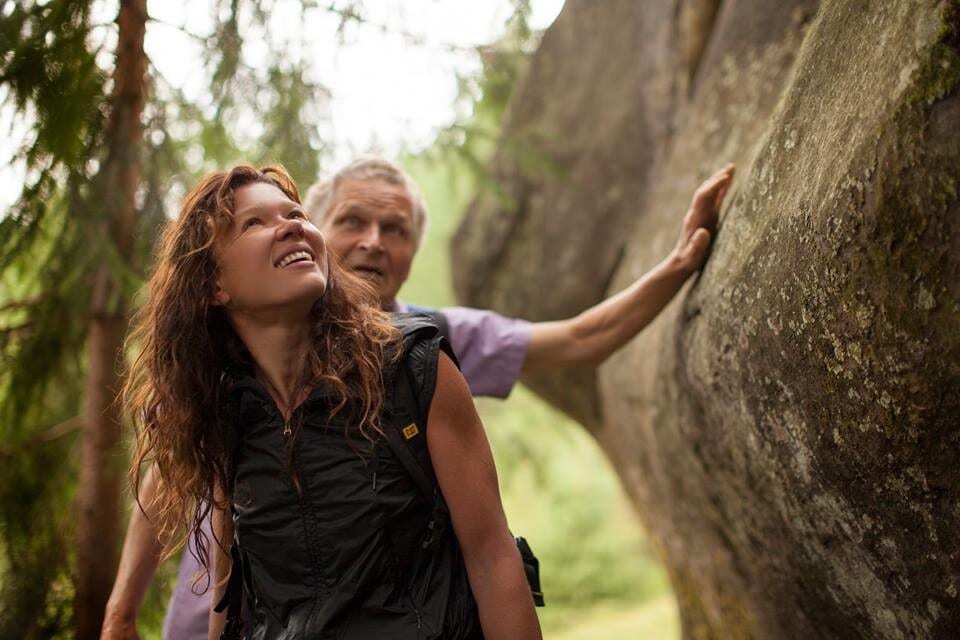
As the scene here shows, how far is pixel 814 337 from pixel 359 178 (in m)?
1.82

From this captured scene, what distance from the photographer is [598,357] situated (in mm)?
3287

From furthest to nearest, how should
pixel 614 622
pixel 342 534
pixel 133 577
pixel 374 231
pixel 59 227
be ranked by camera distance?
pixel 614 622
pixel 59 227
pixel 374 231
pixel 133 577
pixel 342 534

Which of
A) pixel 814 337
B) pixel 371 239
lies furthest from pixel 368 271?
pixel 814 337

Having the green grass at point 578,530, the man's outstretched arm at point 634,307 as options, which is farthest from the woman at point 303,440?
the green grass at point 578,530

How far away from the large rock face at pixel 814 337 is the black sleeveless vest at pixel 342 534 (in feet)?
2.95

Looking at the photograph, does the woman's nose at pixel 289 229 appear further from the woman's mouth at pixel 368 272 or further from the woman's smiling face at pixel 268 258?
the woman's mouth at pixel 368 272

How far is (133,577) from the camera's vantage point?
9.17ft

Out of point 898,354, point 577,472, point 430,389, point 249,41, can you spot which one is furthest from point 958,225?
point 577,472

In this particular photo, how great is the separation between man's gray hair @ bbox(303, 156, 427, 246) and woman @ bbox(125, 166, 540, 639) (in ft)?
2.81

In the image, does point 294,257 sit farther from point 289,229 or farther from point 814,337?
point 814,337

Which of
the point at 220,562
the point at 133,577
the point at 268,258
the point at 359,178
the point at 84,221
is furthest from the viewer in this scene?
the point at 84,221

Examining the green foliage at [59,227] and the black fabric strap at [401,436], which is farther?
the green foliage at [59,227]

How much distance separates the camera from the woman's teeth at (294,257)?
224cm

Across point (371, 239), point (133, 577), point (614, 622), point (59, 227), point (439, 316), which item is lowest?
point (614, 622)
